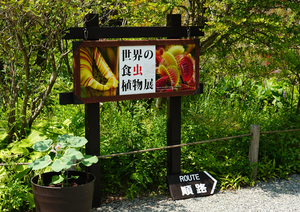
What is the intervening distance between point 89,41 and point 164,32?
3.46 ft

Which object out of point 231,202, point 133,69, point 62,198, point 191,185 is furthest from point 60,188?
point 231,202

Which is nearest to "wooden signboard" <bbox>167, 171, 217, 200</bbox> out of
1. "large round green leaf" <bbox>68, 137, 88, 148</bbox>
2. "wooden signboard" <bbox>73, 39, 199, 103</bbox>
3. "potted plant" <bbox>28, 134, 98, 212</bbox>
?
"wooden signboard" <bbox>73, 39, 199, 103</bbox>

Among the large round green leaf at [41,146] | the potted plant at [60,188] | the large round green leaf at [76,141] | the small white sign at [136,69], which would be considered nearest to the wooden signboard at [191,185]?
the small white sign at [136,69]

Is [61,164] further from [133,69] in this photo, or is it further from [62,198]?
[133,69]

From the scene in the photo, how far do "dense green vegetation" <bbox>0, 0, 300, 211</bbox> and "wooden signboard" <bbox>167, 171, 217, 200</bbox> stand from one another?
0.69 ft

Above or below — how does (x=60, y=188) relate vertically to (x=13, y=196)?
above

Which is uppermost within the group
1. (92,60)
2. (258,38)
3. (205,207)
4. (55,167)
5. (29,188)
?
(258,38)

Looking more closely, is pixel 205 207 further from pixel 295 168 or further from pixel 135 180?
pixel 295 168

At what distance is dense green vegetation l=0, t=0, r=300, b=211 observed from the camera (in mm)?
4195

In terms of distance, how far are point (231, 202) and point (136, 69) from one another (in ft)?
6.88

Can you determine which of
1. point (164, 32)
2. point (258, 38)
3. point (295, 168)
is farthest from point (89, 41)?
point (295, 168)

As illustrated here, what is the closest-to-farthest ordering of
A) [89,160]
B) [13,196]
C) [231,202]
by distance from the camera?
[89,160] < [13,196] < [231,202]

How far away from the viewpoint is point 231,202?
15.4 feet

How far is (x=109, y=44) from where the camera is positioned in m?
4.11
